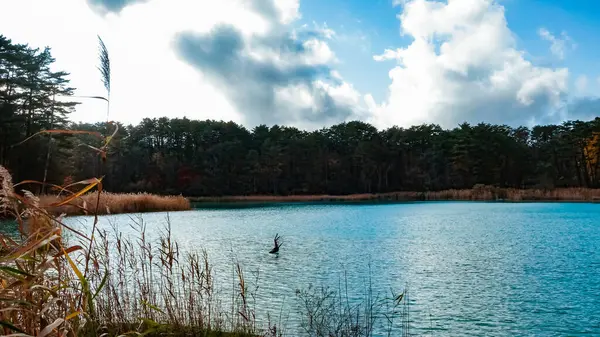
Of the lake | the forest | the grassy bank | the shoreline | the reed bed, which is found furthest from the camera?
the forest

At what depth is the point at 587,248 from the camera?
14.5 meters

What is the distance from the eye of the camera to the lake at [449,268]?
23.7 feet

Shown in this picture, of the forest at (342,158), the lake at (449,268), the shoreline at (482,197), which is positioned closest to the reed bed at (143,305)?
the lake at (449,268)

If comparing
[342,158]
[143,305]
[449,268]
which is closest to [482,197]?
Answer: [342,158]

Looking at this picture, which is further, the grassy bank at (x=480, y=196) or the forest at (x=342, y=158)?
the forest at (x=342, y=158)

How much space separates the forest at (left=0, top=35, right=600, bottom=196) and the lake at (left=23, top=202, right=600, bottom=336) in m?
44.3

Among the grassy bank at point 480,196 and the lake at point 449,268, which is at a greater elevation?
the grassy bank at point 480,196

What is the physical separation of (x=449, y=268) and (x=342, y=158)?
61000 mm

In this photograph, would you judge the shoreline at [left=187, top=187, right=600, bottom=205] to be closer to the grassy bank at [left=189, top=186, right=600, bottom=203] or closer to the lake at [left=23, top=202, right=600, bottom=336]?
the grassy bank at [left=189, top=186, right=600, bottom=203]

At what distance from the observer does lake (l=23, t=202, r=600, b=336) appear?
7.22m

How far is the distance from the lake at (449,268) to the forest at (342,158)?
4428 centimetres

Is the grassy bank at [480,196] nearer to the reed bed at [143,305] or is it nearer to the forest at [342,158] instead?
the forest at [342,158]

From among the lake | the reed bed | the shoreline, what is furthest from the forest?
the reed bed

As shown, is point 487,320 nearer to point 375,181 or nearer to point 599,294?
point 599,294
